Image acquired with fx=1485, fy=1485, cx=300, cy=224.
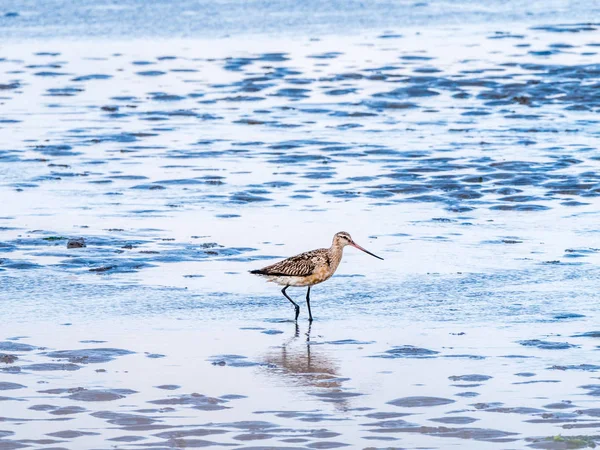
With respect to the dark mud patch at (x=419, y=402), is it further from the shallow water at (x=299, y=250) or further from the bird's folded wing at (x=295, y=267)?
the bird's folded wing at (x=295, y=267)

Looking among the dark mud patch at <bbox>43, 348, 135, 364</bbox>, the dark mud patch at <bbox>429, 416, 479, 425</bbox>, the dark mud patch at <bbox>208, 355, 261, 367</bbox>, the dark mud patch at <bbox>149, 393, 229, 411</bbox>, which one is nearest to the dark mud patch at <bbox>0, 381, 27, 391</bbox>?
the dark mud patch at <bbox>43, 348, 135, 364</bbox>

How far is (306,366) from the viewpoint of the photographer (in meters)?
10.5

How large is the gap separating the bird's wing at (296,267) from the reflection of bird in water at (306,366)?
1.04 metres

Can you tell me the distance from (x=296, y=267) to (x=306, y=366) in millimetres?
1941

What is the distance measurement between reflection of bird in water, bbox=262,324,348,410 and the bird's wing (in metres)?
1.04

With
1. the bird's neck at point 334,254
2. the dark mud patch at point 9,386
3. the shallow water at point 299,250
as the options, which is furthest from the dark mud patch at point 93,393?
the bird's neck at point 334,254

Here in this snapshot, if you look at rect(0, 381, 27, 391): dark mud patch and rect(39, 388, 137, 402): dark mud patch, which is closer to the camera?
rect(39, 388, 137, 402): dark mud patch

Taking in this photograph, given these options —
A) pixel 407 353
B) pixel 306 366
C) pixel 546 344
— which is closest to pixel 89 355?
pixel 306 366

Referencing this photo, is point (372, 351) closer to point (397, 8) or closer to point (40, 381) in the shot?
point (40, 381)

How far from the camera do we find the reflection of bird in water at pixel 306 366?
9.96 meters

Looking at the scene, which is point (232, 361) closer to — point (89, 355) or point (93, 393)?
point (89, 355)

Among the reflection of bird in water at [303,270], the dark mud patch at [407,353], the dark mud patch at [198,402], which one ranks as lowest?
the dark mud patch at [198,402]

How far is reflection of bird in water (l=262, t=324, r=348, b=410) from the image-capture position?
996cm

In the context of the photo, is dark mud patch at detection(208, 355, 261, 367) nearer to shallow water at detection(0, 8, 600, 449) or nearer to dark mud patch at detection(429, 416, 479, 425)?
shallow water at detection(0, 8, 600, 449)
